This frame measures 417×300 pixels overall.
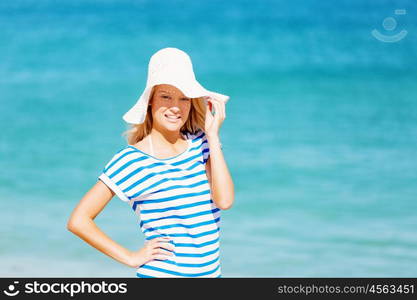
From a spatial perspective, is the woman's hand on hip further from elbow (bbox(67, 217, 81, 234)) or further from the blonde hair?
the blonde hair

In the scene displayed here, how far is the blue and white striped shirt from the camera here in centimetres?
338

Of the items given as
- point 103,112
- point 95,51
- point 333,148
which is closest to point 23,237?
point 103,112

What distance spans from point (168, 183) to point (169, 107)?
339mm

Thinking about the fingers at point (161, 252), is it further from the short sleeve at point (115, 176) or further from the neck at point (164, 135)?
the neck at point (164, 135)

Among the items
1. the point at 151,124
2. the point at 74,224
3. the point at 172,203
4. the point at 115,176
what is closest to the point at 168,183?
the point at 172,203

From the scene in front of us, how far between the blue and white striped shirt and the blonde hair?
11 centimetres

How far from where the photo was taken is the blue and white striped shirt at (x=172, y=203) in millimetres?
3383

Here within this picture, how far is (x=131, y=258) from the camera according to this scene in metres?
A: 3.52

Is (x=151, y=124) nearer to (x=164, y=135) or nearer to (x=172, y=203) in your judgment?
(x=164, y=135)

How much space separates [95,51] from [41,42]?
0.89 metres

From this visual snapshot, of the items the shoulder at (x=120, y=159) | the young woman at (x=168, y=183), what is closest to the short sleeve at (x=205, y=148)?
the young woman at (x=168, y=183)

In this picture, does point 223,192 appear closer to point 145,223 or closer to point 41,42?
point 145,223

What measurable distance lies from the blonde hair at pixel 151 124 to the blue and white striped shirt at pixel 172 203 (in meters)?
0.11

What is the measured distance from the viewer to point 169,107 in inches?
137
